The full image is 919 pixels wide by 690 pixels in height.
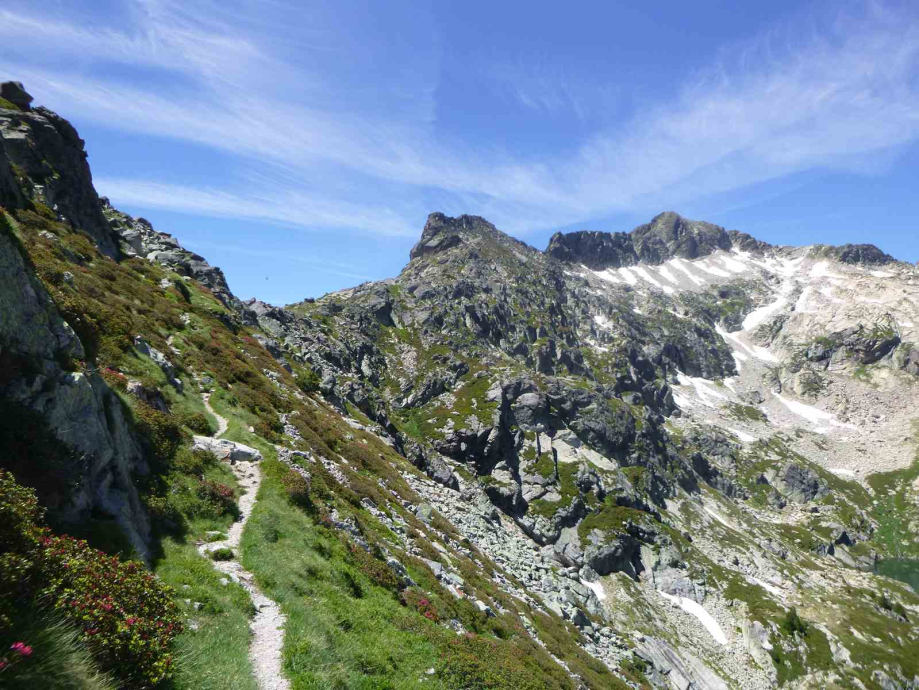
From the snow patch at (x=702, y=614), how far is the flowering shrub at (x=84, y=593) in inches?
3784

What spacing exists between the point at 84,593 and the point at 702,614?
3984 inches

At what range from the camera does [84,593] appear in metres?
8.13

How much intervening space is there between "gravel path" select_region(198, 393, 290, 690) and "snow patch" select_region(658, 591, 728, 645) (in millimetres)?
90084

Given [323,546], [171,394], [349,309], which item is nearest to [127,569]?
[323,546]

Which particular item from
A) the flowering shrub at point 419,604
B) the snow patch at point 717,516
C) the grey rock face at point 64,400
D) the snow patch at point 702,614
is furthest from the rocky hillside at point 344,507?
Result: the snow patch at point 717,516

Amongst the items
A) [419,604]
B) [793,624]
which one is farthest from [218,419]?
[793,624]

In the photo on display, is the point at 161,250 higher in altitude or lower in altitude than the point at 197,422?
higher

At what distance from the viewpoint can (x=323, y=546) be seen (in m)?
19.4

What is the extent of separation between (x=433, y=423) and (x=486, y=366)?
103ft

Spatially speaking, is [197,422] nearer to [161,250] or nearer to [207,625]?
[207,625]

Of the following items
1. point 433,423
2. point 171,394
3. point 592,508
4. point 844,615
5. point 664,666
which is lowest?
point 844,615

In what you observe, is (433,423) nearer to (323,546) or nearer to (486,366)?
(486,366)

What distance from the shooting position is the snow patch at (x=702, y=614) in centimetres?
7769

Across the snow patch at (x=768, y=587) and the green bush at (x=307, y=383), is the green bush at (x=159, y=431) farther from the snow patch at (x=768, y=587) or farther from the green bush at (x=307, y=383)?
the snow patch at (x=768, y=587)
